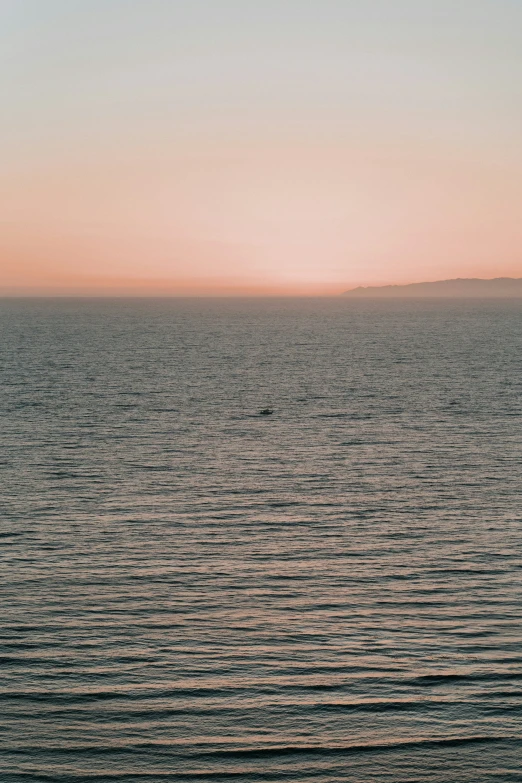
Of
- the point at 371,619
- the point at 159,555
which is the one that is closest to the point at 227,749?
the point at 371,619

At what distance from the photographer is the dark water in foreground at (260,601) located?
3625 cm

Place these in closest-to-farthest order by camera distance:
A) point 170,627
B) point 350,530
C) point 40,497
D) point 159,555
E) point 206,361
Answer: point 170,627 < point 159,555 < point 350,530 < point 40,497 < point 206,361

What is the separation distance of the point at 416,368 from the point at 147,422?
76.5 m

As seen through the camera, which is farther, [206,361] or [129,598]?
[206,361]

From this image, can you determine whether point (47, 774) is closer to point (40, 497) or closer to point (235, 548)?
point (235, 548)

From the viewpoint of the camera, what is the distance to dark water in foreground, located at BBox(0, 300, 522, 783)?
119 ft

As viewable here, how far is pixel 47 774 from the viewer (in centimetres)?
3416

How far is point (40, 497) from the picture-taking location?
229 ft

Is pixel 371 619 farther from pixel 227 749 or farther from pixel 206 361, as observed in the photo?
pixel 206 361

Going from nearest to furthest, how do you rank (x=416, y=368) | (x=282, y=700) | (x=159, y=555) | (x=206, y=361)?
(x=282, y=700) < (x=159, y=555) < (x=416, y=368) < (x=206, y=361)

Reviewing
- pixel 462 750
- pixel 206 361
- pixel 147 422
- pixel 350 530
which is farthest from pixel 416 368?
pixel 462 750

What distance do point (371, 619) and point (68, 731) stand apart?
17.7 m

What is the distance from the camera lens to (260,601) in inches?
1986

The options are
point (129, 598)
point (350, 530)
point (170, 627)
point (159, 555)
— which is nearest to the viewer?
point (170, 627)
